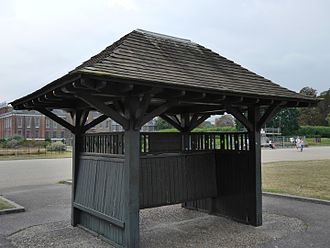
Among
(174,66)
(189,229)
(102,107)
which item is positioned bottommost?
(189,229)

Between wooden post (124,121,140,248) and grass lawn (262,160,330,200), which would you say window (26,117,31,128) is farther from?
wooden post (124,121,140,248)

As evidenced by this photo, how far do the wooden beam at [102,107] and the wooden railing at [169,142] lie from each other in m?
0.45

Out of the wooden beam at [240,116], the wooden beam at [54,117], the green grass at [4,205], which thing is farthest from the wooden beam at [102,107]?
the green grass at [4,205]

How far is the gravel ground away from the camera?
5805mm

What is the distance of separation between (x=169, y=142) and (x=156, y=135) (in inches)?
15.5

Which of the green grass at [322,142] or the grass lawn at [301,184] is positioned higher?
the green grass at [322,142]

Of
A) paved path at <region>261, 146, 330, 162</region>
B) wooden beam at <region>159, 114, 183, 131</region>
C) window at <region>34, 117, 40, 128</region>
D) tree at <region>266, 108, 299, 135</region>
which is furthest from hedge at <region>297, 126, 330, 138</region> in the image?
wooden beam at <region>159, 114, 183, 131</region>

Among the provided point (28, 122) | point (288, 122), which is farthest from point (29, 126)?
point (288, 122)

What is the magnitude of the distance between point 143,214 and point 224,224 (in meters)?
2.02

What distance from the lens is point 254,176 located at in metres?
6.93

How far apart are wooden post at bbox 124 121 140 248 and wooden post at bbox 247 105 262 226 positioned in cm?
275

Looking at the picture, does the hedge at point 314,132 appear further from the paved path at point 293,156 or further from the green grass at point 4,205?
the green grass at point 4,205

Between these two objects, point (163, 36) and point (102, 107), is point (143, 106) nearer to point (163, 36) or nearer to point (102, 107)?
point (102, 107)

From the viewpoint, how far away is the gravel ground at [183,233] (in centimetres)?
580
